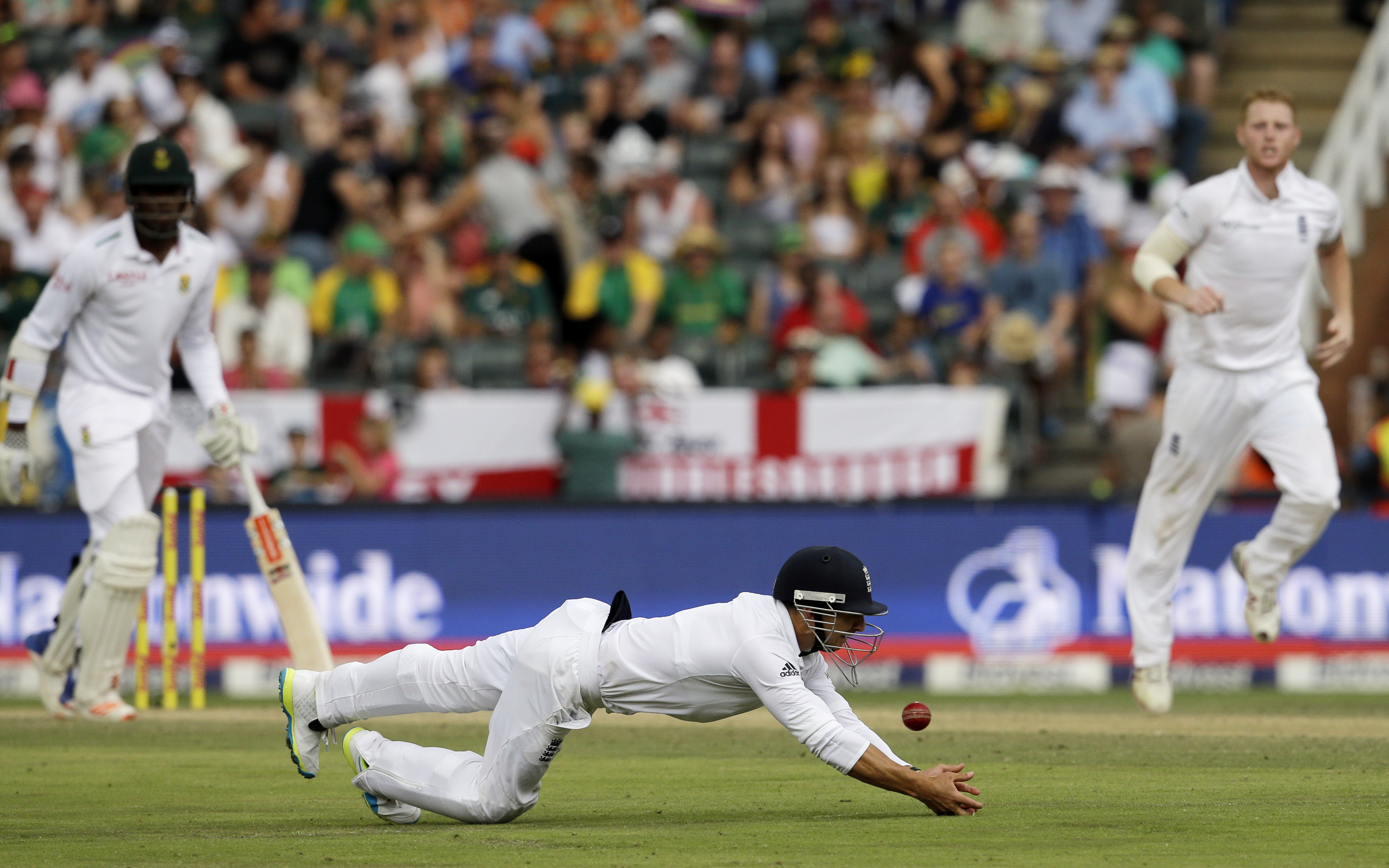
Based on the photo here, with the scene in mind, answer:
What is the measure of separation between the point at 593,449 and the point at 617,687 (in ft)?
26.0

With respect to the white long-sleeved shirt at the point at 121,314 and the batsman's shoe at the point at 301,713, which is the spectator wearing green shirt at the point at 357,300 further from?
the batsman's shoe at the point at 301,713

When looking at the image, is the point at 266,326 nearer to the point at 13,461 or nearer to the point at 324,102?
the point at 324,102

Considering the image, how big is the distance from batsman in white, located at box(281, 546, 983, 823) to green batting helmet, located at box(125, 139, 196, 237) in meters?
3.45

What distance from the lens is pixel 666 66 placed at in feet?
58.3

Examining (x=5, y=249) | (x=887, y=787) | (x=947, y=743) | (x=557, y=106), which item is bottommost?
(x=947, y=743)

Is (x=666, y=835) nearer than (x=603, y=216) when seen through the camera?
Yes

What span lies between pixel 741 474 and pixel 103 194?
6296mm

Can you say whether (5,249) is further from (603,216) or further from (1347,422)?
(1347,422)

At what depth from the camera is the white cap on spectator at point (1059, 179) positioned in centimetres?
1566

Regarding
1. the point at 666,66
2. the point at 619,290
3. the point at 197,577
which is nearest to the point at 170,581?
the point at 197,577

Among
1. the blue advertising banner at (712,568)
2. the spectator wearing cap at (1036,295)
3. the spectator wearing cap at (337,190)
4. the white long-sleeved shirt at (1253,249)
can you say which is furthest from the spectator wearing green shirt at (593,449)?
the white long-sleeved shirt at (1253,249)

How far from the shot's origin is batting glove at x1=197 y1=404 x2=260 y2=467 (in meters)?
9.81

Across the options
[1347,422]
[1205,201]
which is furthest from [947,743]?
[1347,422]

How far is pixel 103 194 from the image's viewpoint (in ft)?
55.4
